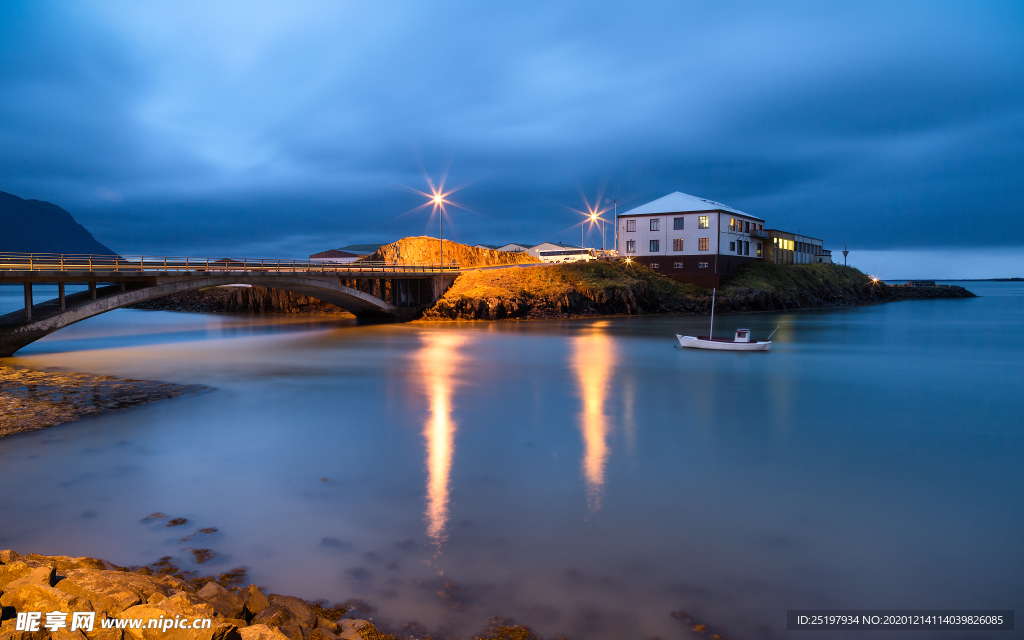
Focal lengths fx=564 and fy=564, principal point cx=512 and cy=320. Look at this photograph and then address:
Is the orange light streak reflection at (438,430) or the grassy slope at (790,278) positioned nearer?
the orange light streak reflection at (438,430)

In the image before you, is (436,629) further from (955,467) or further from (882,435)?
(882,435)

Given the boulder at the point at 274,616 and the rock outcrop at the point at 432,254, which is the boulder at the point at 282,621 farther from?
the rock outcrop at the point at 432,254

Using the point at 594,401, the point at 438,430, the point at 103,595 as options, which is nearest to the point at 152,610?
the point at 103,595

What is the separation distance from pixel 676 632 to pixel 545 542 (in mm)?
2660

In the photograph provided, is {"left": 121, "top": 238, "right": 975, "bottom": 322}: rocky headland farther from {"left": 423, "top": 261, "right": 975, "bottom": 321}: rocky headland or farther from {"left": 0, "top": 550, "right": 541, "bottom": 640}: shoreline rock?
{"left": 0, "top": 550, "right": 541, "bottom": 640}: shoreline rock

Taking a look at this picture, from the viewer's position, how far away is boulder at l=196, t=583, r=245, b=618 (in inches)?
232

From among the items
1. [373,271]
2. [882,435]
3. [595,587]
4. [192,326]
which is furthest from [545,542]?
[192,326]

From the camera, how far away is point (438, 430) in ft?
53.5

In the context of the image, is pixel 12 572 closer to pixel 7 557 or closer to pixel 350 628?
pixel 7 557

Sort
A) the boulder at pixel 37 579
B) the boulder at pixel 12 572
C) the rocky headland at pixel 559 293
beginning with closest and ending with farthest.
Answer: the boulder at pixel 37 579 → the boulder at pixel 12 572 → the rocky headland at pixel 559 293

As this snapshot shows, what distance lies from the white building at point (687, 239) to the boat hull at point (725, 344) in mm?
37867

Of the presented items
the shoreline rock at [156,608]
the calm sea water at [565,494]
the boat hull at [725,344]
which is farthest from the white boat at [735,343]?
the shoreline rock at [156,608]

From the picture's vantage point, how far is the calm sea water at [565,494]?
7445 mm

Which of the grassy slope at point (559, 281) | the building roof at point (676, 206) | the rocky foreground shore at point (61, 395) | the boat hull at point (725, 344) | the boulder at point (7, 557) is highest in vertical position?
the building roof at point (676, 206)
